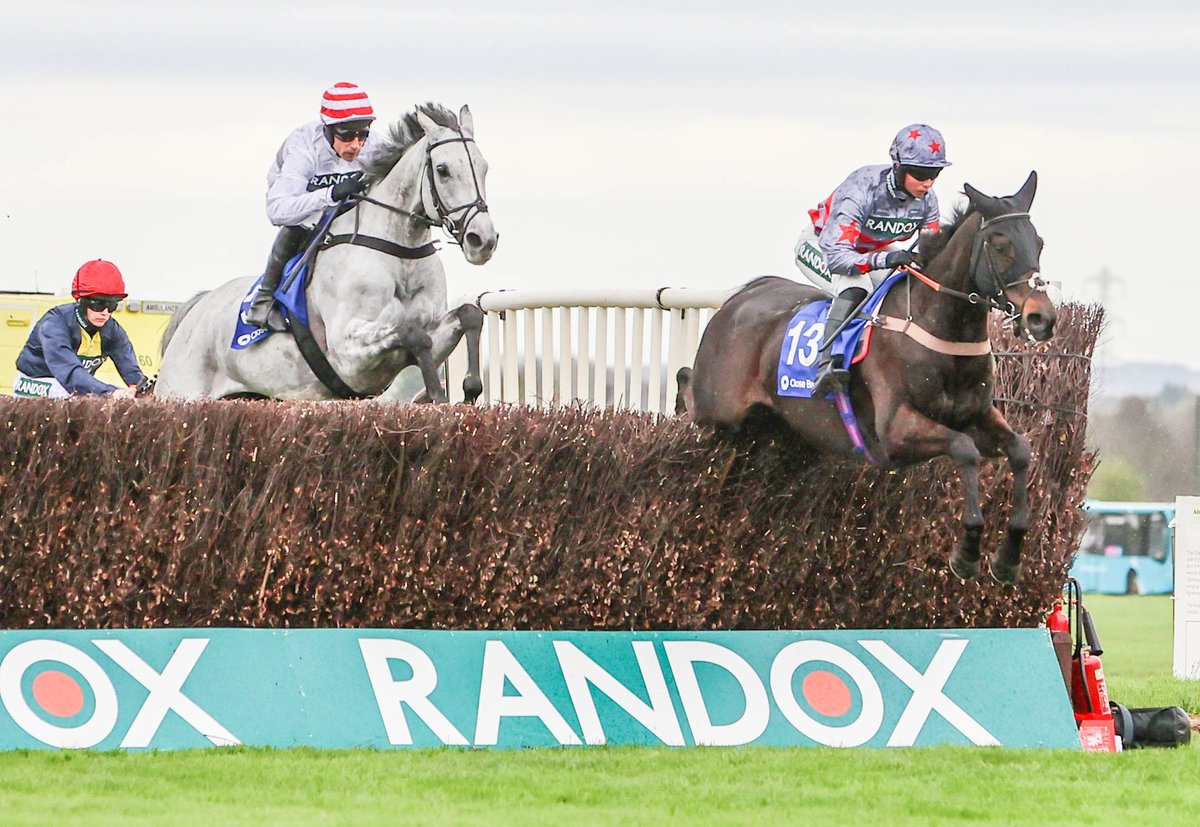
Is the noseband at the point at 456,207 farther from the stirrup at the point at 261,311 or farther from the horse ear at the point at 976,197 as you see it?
the horse ear at the point at 976,197

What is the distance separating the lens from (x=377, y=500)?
6.75 meters

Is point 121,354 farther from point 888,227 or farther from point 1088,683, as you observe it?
point 1088,683

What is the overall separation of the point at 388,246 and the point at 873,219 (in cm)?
257

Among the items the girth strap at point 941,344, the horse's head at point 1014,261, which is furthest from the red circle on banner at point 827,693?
the horse's head at point 1014,261

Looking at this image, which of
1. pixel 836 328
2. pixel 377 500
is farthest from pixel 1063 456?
pixel 377 500

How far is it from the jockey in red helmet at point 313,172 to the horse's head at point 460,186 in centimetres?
39

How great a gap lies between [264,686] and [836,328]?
8.86ft

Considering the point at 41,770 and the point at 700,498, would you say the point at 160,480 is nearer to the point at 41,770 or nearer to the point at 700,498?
the point at 41,770

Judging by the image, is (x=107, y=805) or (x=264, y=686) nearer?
(x=107, y=805)

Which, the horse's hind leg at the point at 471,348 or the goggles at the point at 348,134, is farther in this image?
the goggles at the point at 348,134

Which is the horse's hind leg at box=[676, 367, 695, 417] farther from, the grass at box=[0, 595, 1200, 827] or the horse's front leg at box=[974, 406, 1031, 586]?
the grass at box=[0, 595, 1200, 827]

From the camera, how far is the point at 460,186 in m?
8.59

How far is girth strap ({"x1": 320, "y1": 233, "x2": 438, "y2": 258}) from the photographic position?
895 cm

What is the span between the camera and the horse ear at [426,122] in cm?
892
